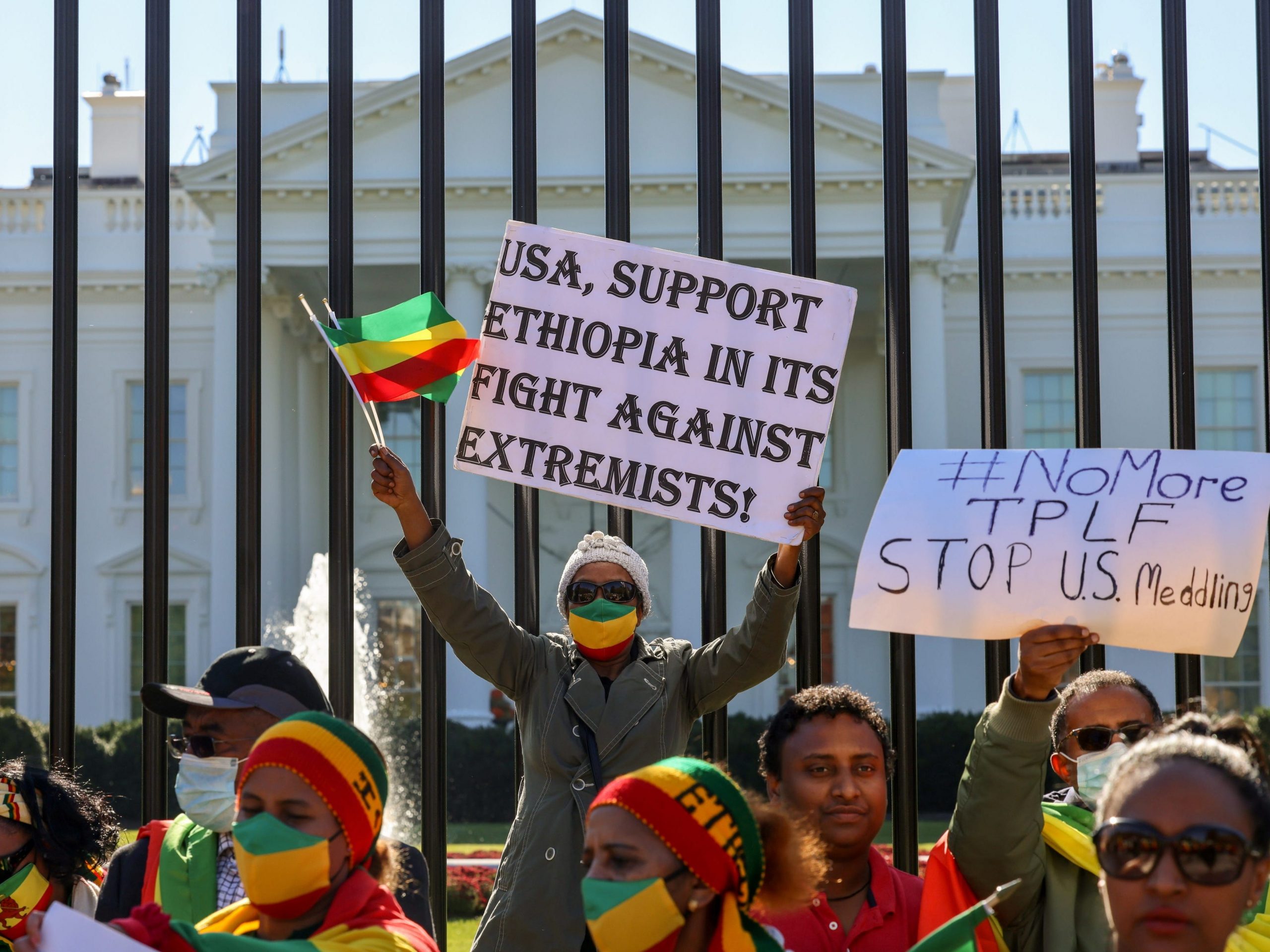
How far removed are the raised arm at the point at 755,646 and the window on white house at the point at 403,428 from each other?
75.2 ft

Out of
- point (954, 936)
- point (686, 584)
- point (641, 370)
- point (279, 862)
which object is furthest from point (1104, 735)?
point (686, 584)

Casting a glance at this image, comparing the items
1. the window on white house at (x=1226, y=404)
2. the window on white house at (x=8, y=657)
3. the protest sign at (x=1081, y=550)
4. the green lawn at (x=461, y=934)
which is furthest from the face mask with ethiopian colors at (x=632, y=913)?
the window on white house at (x=8, y=657)

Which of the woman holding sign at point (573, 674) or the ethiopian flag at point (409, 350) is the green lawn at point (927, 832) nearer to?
the woman holding sign at point (573, 674)

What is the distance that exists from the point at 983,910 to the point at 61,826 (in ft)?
7.48

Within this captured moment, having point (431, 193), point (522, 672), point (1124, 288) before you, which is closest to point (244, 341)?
point (431, 193)

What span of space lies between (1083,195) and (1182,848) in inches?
115

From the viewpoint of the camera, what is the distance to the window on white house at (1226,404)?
85.4 feet

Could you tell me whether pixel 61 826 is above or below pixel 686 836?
below

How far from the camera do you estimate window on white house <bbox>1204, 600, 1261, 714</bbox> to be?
24.7 m

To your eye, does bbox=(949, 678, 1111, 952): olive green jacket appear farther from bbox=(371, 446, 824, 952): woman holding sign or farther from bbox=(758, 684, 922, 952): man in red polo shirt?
bbox=(371, 446, 824, 952): woman holding sign

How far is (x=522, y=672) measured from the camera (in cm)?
385

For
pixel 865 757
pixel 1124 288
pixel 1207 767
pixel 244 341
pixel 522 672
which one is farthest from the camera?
pixel 1124 288

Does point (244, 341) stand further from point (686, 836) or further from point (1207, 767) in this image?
point (1207, 767)

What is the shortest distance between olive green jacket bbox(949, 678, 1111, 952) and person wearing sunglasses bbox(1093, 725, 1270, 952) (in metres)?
0.67
